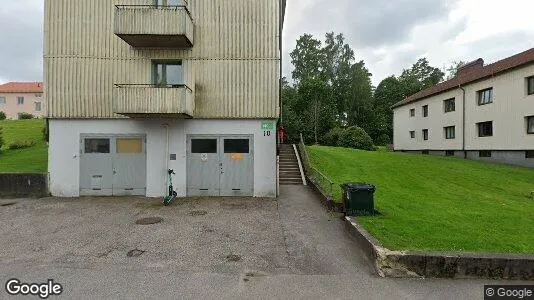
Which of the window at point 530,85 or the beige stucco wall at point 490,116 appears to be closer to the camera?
the window at point 530,85

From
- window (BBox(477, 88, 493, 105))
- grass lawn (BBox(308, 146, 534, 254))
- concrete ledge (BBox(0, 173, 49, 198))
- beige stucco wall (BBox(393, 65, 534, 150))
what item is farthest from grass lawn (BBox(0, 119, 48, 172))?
window (BBox(477, 88, 493, 105))

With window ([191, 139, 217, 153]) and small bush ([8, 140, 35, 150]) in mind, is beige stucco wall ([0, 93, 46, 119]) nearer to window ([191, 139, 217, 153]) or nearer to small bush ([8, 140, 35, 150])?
small bush ([8, 140, 35, 150])

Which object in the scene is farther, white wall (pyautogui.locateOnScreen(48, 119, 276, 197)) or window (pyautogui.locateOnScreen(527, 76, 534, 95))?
window (pyautogui.locateOnScreen(527, 76, 534, 95))

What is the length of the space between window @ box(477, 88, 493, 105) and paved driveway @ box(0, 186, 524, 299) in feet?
70.6

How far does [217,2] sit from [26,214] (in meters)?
11.2

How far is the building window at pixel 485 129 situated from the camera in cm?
2480

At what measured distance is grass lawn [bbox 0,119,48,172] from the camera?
16109 mm

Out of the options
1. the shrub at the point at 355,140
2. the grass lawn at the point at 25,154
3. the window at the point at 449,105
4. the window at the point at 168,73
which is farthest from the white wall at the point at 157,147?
the shrub at the point at 355,140

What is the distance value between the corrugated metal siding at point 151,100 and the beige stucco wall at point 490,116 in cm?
2286

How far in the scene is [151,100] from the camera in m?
12.6

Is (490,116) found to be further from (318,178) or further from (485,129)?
(318,178)

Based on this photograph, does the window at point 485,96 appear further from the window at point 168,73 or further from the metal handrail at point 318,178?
the window at point 168,73

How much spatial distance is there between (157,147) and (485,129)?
25.6 metres

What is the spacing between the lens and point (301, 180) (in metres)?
17.1
